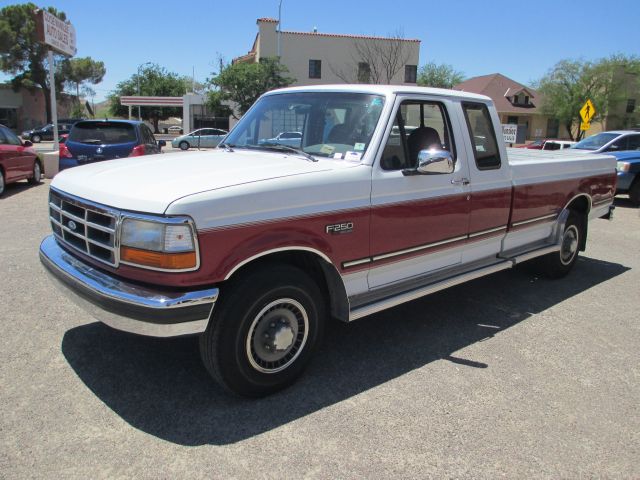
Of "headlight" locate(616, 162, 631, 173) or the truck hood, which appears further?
"headlight" locate(616, 162, 631, 173)

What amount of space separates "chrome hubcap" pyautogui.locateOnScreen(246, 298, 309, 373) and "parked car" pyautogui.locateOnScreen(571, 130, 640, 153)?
12910 mm

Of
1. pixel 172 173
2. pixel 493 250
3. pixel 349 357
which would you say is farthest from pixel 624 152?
pixel 172 173

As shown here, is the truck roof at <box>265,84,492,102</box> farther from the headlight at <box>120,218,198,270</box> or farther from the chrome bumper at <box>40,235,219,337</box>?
the chrome bumper at <box>40,235,219,337</box>

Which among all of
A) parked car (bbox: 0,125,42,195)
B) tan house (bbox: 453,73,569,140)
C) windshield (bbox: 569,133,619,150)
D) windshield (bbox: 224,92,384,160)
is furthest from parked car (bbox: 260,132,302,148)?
tan house (bbox: 453,73,569,140)

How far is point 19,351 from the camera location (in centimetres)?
393

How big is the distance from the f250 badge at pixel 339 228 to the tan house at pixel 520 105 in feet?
169

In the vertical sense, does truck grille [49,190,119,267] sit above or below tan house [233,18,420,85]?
below

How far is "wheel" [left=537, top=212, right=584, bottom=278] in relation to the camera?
6.16 m

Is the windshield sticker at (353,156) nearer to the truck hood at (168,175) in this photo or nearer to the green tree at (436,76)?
the truck hood at (168,175)

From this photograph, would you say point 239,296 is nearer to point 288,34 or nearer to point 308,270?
point 308,270

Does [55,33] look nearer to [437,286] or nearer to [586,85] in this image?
[437,286]

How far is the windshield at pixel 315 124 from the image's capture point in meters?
3.90

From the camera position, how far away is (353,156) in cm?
376

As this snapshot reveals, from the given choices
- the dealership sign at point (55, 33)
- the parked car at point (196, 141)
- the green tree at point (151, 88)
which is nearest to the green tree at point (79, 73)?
the green tree at point (151, 88)
